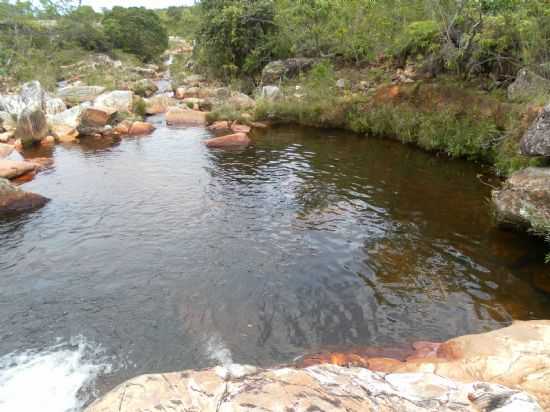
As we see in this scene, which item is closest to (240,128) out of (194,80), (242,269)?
(242,269)

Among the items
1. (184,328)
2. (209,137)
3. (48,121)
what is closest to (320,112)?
(209,137)

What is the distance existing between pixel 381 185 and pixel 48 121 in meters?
18.1

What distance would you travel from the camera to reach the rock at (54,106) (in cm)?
2420

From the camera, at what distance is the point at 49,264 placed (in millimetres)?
9273

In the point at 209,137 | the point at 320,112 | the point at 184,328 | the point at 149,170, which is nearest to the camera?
the point at 184,328

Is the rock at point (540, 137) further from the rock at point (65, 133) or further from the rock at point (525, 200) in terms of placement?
the rock at point (65, 133)

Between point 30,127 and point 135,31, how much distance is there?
4351 cm

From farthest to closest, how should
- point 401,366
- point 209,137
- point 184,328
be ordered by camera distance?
1. point 209,137
2. point 184,328
3. point 401,366

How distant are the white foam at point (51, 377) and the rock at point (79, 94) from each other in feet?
78.5

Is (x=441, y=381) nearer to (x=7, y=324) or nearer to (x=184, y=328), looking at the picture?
(x=184, y=328)

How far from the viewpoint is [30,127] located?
19859 mm

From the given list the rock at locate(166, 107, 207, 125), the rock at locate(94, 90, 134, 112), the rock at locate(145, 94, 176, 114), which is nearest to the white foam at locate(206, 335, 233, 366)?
the rock at locate(166, 107, 207, 125)

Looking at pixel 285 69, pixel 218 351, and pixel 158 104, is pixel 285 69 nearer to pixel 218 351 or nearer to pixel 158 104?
pixel 158 104

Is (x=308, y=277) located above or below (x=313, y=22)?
below
